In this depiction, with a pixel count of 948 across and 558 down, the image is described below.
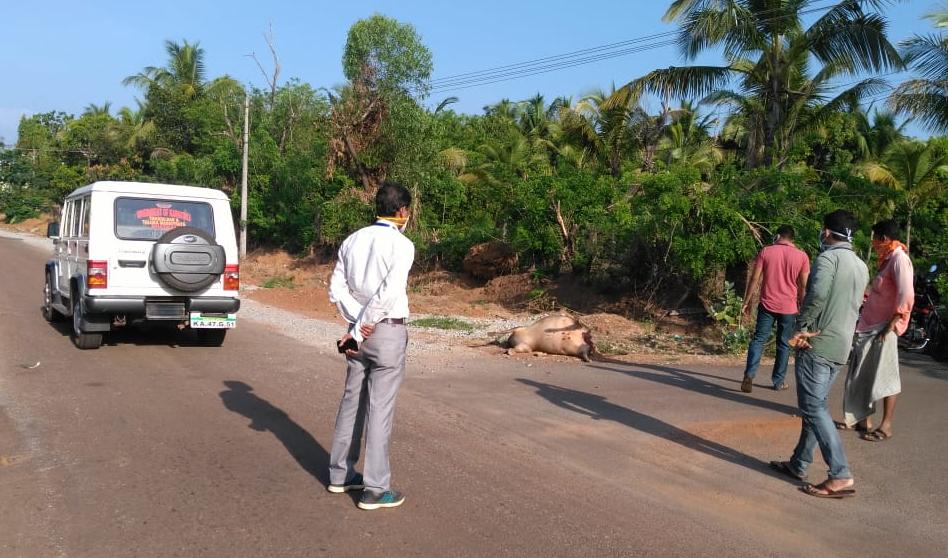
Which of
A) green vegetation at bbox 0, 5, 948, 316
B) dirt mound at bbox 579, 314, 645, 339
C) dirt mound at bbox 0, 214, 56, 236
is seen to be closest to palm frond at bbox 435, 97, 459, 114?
green vegetation at bbox 0, 5, 948, 316

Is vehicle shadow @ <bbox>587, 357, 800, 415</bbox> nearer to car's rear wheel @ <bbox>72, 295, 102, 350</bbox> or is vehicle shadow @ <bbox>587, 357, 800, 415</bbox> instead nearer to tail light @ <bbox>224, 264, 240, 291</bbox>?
tail light @ <bbox>224, 264, 240, 291</bbox>

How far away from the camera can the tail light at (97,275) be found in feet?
30.7

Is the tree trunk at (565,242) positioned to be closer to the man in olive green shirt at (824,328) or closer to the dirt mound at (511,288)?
the dirt mound at (511,288)

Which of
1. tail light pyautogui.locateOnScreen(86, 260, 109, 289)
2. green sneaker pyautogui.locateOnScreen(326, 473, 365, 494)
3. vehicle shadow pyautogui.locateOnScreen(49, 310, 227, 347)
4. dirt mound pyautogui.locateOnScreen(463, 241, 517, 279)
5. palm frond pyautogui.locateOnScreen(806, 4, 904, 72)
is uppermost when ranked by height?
palm frond pyautogui.locateOnScreen(806, 4, 904, 72)

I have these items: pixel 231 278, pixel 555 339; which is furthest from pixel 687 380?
pixel 231 278

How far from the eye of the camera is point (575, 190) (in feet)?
52.6

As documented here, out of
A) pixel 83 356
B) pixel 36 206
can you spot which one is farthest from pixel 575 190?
pixel 36 206

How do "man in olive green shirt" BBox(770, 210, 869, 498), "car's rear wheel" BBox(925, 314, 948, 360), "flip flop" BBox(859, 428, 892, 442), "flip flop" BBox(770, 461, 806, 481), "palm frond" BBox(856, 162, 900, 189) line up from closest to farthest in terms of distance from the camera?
"man in olive green shirt" BBox(770, 210, 869, 498) < "flip flop" BBox(770, 461, 806, 481) < "flip flop" BBox(859, 428, 892, 442) < "car's rear wheel" BBox(925, 314, 948, 360) < "palm frond" BBox(856, 162, 900, 189)

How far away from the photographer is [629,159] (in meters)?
24.0

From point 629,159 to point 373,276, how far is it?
2046cm

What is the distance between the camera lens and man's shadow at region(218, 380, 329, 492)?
545 cm

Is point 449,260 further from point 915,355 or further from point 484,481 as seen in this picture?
point 484,481

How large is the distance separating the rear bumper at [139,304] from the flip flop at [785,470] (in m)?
6.99

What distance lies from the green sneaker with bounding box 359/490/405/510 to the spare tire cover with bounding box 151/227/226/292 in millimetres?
5827
